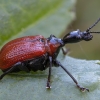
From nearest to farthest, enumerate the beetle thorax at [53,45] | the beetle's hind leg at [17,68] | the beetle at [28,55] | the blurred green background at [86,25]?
1. the beetle's hind leg at [17,68]
2. the beetle at [28,55]
3. the beetle thorax at [53,45]
4. the blurred green background at [86,25]

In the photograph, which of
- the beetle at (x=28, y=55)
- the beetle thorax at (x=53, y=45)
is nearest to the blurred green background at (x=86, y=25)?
the beetle thorax at (x=53, y=45)

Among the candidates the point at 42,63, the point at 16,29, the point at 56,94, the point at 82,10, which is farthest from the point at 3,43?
the point at 82,10

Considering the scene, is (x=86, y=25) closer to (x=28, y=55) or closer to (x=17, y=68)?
(x=28, y=55)

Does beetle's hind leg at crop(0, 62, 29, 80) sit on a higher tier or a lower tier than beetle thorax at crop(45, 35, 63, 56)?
lower

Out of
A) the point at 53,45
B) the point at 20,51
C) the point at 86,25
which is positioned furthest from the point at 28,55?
the point at 86,25

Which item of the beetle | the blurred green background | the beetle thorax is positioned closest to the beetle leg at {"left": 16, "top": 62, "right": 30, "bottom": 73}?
the beetle

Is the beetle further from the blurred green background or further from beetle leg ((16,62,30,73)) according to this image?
the blurred green background

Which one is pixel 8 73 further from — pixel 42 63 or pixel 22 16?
pixel 22 16

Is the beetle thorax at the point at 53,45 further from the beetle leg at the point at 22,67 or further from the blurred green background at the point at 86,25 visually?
the blurred green background at the point at 86,25
